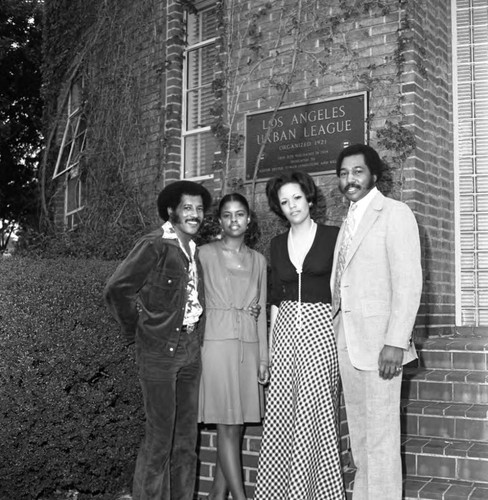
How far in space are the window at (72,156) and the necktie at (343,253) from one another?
6.24 m

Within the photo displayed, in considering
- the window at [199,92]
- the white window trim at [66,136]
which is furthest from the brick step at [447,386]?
the white window trim at [66,136]

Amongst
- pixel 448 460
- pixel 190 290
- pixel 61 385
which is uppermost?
pixel 190 290

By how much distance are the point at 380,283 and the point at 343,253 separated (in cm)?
29

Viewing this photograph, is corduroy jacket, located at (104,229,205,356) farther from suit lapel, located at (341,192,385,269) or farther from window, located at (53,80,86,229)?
window, located at (53,80,86,229)

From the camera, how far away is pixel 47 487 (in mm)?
4500

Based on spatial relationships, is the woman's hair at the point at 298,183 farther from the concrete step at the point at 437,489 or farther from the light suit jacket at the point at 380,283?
the concrete step at the point at 437,489

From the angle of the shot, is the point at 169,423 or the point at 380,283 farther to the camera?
the point at 169,423

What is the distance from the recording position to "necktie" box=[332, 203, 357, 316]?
3664 millimetres

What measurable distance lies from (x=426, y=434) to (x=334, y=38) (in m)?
3.62

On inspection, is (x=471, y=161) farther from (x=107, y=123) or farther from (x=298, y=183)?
(x=107, y=123)

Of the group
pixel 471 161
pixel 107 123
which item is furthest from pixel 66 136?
pixel 471 161

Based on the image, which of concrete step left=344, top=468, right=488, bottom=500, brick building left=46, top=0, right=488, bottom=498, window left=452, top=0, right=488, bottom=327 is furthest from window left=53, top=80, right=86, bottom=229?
concrete step left=344, top=468, right=488, bottom=500

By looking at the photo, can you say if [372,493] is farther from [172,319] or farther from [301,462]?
[172,319]

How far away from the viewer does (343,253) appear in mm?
3680
